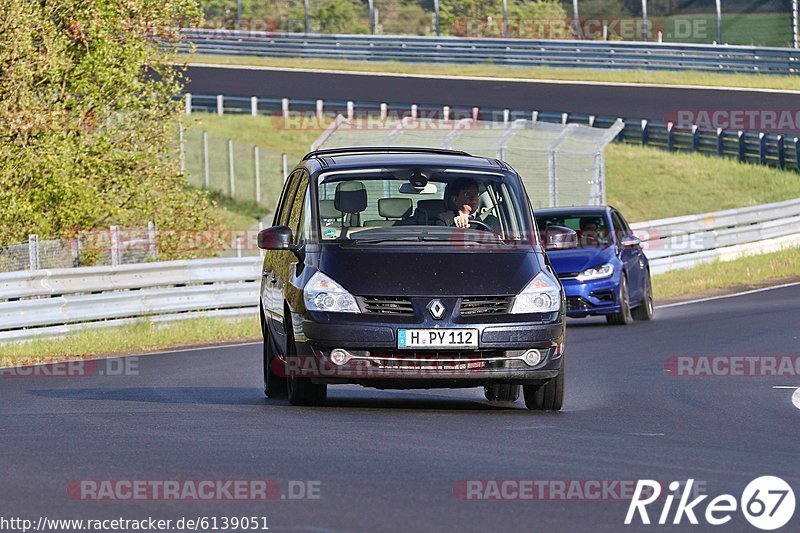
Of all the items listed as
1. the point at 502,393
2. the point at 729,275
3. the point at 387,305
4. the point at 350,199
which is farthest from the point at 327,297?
the point at 729,275

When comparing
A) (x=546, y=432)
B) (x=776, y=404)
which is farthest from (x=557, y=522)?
(x=776, y=404)

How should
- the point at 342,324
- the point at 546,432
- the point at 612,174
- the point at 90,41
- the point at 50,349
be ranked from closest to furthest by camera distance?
the point at 546,432 → the point at 342,324 → the point at 50,349 → the point at 90,41 → the point at 612,174

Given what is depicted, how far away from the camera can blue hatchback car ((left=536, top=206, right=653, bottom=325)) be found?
20375mm

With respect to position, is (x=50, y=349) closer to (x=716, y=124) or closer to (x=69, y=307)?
(x=69, y=307)

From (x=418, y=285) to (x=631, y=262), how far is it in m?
10.9

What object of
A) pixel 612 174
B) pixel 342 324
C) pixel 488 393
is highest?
pixel 342 324

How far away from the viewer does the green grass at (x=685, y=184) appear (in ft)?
128

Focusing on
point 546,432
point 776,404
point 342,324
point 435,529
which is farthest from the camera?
point 776,404

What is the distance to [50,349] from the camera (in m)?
18.2

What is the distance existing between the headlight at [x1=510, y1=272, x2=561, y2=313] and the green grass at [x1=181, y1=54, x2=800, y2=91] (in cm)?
3763

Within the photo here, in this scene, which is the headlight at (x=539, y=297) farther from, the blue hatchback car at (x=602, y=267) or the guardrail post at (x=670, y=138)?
the guardrail post at (x=670, y=138)

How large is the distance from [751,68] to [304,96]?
1362cm

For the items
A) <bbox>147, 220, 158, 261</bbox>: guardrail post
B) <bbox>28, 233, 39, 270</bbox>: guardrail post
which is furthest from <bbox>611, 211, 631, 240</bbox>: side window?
<bbox>28, 233, 39, 270</bbox>: guardrail post

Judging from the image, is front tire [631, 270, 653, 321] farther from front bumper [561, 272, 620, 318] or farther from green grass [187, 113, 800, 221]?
green grass [187, 113, 800, 221]
